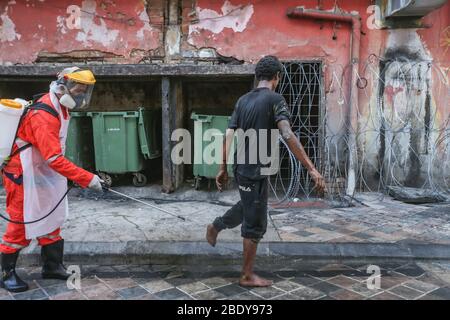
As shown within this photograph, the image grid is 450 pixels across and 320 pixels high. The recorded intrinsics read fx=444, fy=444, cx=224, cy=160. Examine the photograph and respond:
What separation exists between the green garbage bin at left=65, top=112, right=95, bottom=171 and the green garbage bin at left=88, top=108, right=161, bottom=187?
28cm

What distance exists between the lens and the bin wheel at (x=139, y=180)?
7.70 meters

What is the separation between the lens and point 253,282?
153 inches

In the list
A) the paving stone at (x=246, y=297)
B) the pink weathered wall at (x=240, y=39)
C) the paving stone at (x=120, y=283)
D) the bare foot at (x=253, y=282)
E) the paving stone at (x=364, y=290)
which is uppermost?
the pink weathered wall at (x=240, y=39)

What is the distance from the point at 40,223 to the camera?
149 inches

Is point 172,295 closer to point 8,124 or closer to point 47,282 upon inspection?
point 47,282

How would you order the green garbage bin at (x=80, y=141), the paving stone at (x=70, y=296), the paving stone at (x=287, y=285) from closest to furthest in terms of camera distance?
the paving stone at (x=70, y=296) → the paving stone at (x=287, y=285) → the green garbage bin at (x=80, y=141)

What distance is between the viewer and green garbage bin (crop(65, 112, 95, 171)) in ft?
24.2

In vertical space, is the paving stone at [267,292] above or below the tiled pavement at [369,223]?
below

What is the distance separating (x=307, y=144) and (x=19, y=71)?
480 cm

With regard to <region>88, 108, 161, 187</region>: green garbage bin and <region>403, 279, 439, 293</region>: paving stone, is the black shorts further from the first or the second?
<region>88, 108, 161, 187</region>: green garbage bin

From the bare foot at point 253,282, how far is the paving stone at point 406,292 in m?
1.06

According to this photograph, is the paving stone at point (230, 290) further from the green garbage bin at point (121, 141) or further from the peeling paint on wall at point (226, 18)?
the peeling paint on wall at point (226, 18)

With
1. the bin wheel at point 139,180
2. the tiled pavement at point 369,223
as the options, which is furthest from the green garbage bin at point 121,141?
the tiled pavement at point 369,223

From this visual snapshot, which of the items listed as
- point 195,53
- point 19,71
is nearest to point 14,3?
point 19,71
